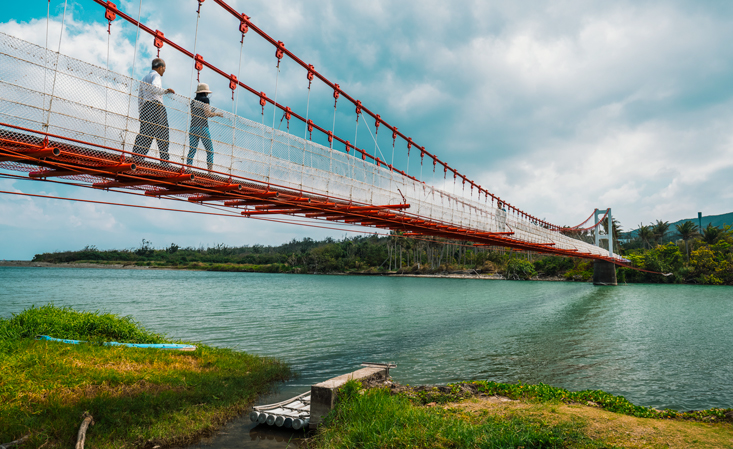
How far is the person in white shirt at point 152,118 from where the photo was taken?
5.18 m

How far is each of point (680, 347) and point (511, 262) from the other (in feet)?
196

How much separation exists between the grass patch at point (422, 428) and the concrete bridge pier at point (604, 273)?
4946 cm

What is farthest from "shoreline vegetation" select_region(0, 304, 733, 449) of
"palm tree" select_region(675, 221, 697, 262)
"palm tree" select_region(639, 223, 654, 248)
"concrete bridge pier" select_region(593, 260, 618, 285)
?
"palm tree" select_region(639, 223, 654, 248)

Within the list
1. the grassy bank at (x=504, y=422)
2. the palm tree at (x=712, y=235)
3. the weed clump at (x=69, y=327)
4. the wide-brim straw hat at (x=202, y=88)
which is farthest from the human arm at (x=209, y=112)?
the palm tree at (x=712, y=235)

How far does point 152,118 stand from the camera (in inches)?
209

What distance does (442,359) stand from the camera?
10.0 metres

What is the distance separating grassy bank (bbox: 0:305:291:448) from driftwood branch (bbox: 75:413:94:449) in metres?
0.10

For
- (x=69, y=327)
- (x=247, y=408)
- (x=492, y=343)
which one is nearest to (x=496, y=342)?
(x=492, y=343)

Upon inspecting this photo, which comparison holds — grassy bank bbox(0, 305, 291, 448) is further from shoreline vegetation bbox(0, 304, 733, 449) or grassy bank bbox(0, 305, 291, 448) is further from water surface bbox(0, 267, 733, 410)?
water surface bbox(0, 267, 733, 410)

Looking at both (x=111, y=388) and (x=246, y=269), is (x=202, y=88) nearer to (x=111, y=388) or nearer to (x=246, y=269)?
(x=111, y=388)

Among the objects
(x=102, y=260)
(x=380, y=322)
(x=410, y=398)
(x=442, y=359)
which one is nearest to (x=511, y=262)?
(x=380, y=322)

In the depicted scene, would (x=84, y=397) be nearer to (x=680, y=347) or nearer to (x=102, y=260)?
(x=680, y=347)

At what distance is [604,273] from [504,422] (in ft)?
165

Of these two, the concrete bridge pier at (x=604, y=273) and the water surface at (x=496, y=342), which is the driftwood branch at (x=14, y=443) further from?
the concrete bridge pier at (x=604, y=273)
